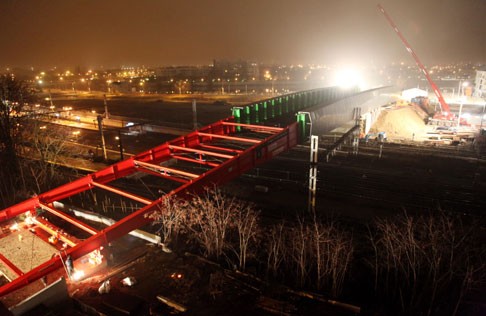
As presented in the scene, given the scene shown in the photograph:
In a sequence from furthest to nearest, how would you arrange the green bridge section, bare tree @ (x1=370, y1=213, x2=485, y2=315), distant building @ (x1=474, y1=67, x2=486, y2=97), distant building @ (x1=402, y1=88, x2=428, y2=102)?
1. distant building @ (x1=474, y1=67, x2=486, y2=97)
2. distant building @ (x1=402, y1=88, x2=428, y2=102)
3. the green bridge section
4. bare tree @ (x1=370, y1=213, x2=485, y2=315)

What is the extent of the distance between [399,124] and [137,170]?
39.8 meters

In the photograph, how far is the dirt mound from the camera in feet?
131

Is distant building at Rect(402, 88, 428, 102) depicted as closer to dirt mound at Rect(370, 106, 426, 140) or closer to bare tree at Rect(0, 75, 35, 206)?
dirt mound at Rect(370, 106, 426, 140)

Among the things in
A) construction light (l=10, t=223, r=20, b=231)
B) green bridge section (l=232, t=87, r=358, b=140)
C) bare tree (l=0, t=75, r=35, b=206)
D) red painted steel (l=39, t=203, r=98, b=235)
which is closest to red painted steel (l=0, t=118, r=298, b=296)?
red painted steel (l=39, t=203, r=98, b=235)

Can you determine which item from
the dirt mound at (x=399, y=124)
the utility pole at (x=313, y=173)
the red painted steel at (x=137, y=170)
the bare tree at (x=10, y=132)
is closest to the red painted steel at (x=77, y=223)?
the red painted steel at (x=137, y=170)

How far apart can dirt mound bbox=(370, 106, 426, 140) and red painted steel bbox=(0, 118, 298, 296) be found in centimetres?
2986

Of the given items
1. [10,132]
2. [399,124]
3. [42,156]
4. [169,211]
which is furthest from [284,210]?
[399,124]

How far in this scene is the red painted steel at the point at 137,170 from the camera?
6.34 m

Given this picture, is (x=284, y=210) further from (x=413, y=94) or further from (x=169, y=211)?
(x=413, y=94)

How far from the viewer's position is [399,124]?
41312mm

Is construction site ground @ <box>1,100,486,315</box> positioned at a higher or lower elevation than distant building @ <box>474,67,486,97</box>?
lower

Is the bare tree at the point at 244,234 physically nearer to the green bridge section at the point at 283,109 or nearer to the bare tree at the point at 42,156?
the green bridge section at the point at 283,109

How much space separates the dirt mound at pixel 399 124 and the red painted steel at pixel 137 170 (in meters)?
29.9

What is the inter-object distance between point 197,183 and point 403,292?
7808 millimetres
